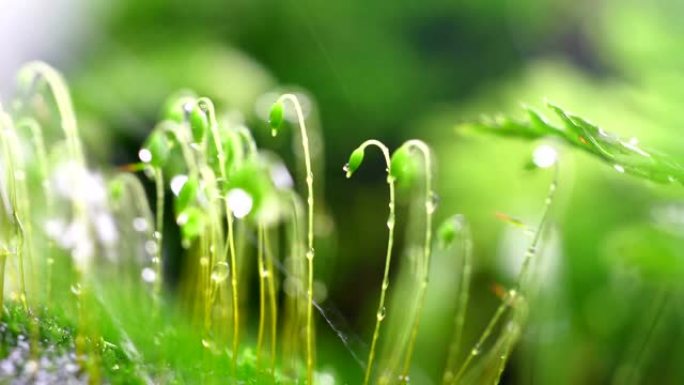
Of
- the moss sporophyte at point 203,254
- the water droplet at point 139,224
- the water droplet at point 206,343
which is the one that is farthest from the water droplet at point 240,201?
the water droplet at point 139,224

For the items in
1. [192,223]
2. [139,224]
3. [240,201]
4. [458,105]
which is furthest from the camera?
[458,105]

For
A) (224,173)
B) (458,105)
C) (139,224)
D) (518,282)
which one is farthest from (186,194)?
(458,105)

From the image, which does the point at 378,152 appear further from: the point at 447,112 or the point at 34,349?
the point at 34,349

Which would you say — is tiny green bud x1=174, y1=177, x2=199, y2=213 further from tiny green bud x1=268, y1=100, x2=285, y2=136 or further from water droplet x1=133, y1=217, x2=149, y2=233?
water droplet x1=133, y1=217, x2=149, y2=233

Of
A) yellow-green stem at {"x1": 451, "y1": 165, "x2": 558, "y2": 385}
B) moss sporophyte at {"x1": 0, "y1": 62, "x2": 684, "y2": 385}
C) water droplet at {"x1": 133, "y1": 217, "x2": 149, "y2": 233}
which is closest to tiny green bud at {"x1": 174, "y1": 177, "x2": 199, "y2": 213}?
moss sporophyte at {"x1": 0, "y1": 62, "x2": 684, "y2": 385}

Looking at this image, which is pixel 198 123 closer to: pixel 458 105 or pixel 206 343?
pixel 206 343

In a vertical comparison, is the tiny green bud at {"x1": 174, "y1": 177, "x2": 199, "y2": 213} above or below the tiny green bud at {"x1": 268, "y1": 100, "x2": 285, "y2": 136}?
below

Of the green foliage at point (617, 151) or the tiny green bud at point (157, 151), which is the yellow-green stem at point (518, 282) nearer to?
the green foliage at point (617, 151)

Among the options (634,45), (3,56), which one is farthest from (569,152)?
(3,56)
